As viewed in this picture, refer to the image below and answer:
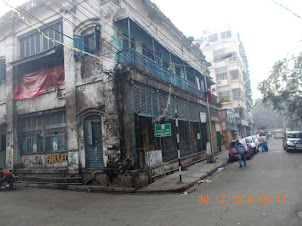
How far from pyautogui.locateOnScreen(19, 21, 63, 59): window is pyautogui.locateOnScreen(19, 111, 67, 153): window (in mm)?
4109

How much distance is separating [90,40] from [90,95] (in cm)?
294

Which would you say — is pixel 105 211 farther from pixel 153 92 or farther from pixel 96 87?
pixel 153 92

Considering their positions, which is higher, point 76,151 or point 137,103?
point 137,103

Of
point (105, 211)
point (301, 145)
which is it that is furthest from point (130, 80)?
point (301, 145)

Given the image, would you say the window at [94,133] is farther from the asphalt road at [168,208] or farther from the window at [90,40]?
the window at [90,40]

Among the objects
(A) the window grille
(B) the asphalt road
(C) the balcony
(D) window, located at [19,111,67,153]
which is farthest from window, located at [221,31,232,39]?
(B) the asphalt road

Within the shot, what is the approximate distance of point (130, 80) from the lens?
990cm

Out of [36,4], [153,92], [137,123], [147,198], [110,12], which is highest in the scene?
[36,4]

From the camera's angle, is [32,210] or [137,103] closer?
[32,210]

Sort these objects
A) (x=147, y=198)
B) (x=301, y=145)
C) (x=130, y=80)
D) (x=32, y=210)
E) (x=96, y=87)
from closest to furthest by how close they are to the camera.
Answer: (x=32, y=210) < (x=147, y=198) < (x=130, y=80) < (x=96, y=87) < (x=301, y=145)

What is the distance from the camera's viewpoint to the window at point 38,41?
12.6m

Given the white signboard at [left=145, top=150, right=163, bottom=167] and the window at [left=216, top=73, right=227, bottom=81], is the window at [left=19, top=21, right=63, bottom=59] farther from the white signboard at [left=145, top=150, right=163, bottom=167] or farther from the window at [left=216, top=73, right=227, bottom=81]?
the window at [left=216, top=73, right=227, bottom=81]

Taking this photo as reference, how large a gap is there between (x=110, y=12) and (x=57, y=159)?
826 centimetres

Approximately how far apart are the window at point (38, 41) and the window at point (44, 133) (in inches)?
162
